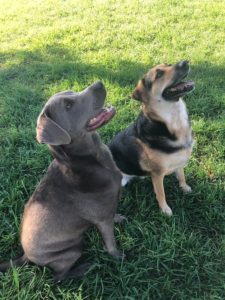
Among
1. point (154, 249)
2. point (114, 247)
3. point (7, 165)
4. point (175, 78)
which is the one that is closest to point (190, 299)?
point (154, 249)

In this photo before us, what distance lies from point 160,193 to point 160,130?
0.68 metres

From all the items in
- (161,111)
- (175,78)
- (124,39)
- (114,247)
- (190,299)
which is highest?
(175,78)

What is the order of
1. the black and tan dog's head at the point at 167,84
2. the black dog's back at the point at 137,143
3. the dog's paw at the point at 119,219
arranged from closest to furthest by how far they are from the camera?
the black and tan dog's head at the point at 167,84, the black dog's back at the point at 137,143, the dog's paw at the point at 119,219

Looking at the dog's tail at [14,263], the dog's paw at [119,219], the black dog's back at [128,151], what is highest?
the black dog's back at [128,151]

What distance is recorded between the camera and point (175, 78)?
146 inches

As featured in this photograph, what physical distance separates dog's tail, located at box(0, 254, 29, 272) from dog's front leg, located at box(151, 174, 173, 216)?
1.48 meters

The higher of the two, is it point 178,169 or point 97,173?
point 97,173

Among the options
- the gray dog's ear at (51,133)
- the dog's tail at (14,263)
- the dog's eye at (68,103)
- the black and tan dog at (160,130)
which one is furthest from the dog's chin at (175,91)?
the dog's tail at (14,263)

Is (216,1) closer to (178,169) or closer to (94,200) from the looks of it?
(178,169)

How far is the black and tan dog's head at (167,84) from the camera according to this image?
3715 mm

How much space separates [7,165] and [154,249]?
2.29 meters

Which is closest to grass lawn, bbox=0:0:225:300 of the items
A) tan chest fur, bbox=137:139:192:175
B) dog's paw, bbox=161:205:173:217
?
dog's paw, bbox=161:205:173:217

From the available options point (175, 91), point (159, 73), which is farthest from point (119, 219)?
point (159, 73)

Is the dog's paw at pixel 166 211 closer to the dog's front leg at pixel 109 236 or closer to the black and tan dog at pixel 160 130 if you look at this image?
the black and tan dog at pixel 160 130
